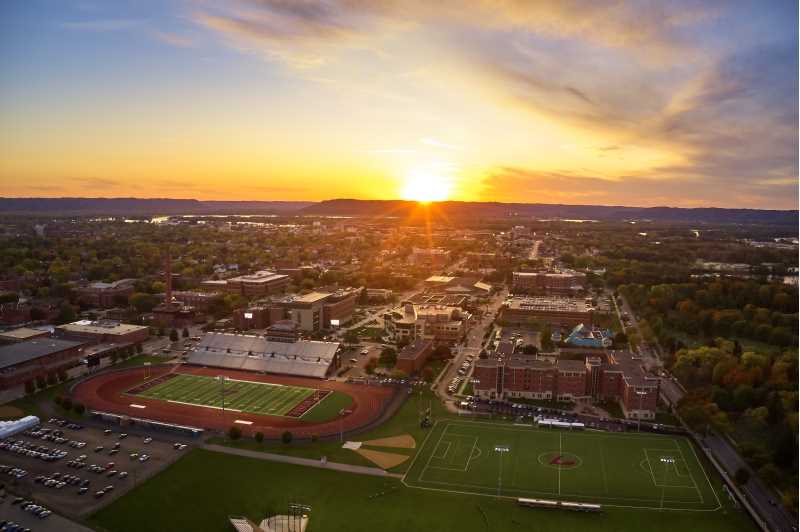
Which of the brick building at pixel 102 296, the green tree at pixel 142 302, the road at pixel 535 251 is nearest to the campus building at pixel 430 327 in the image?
the green tree at pixel 142 302

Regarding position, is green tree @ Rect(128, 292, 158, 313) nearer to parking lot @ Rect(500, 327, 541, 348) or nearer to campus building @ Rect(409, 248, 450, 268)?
parking lot @ Rect(500, 327, 541, 348)

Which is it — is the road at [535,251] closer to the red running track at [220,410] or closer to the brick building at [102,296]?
the brick building at [102,296]

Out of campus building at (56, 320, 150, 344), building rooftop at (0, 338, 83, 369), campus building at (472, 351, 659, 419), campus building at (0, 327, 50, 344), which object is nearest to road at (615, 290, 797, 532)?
campus building at (472, 351, 659, 419)

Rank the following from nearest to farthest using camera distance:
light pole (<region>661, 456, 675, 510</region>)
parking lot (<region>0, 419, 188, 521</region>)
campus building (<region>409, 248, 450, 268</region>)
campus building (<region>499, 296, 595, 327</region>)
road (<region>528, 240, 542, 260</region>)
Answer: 1. parking lot (<region>0, 419, 188, 521</region>)
2. light pole (<region>661, 456, 675, 510</region>)
3. campus building (<region>499, 296, 595, 327</region>)
4. campus building (<region>409, 248, 450, 268</region>)
5. road (<region>528, 240, 542, 260</region>)

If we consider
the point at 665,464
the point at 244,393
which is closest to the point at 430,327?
the point at 244,393

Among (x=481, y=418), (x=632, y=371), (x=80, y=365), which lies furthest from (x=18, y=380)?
(x=632, y=371)

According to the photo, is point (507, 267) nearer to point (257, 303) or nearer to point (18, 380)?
point (257, 303)

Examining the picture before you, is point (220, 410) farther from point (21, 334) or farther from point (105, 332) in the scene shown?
point (21, 334)
